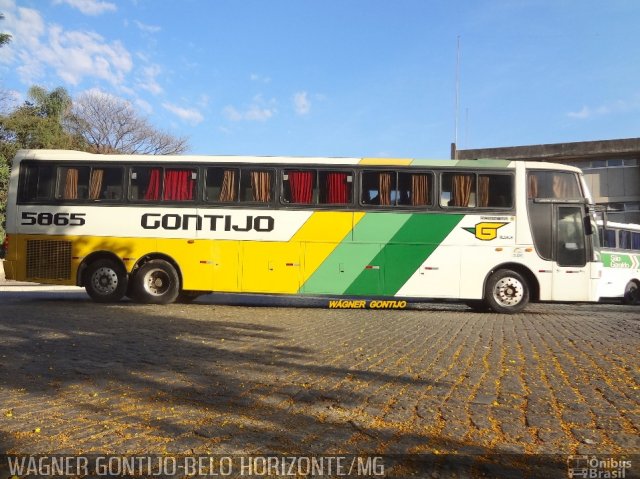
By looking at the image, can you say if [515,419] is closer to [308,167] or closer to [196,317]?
[196,317]

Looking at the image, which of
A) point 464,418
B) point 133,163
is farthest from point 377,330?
point 133,163

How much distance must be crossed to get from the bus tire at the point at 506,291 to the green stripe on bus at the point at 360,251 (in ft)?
8.08

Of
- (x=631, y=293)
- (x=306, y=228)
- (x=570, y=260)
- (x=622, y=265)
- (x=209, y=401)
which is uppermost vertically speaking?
(x=306, y=228)

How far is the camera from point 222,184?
1118cm

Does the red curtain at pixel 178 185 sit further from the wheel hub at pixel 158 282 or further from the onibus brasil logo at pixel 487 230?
the onibus brasil logo at pixel 487 230

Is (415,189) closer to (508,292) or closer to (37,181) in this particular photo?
(508,292)

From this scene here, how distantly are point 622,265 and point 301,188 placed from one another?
41.5ft

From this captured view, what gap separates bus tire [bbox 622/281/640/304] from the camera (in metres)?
16.8

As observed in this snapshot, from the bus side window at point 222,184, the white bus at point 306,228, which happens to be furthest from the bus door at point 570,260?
the bus side window at point 222,184

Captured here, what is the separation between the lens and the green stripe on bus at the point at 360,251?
35.8 ft

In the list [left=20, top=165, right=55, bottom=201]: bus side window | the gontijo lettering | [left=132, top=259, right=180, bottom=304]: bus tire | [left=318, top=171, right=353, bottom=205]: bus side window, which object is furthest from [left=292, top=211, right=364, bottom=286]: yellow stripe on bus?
[left=20, top=165, right=55, bottom=201]: bus side window

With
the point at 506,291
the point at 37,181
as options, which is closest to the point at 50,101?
the point at 37,181

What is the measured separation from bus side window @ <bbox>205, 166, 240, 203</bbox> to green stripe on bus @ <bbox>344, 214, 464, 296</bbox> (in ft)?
11.6

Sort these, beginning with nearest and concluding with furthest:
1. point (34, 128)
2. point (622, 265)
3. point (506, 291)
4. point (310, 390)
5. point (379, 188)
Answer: point (310, 390) → point (506, 291) → point (379, 188) → point (622, 265) → point (34, 128)
